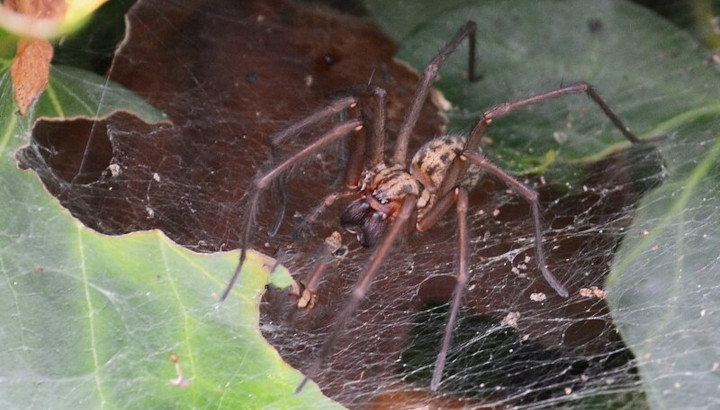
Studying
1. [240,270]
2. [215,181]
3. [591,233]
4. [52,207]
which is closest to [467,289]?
[591,233]

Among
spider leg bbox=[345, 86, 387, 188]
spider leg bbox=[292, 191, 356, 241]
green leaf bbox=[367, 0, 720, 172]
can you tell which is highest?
green leaf bbox=[367, 0, 720, 172]

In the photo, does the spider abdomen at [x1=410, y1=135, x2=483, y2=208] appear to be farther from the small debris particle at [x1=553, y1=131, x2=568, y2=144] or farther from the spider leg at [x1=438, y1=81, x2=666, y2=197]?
the small debris particle at [x1=553, y1=131, x2=568, y2=144]

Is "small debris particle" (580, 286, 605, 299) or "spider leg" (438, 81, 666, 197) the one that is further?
"spider leg" (438, 81, 666, 197)

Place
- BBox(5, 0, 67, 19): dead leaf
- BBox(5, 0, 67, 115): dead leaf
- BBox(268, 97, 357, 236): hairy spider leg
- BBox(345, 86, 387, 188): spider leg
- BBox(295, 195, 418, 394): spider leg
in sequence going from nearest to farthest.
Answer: BBox(295, 195, 418, 394): spider leg < BBox(5, 0, 67, 19): dead leaf < BBox(5, 0, 67, 115): dead leaf < BBox(268, 97, 357, 236): hairy spider leg < BBox(345, 86, 387, 188): spider leg

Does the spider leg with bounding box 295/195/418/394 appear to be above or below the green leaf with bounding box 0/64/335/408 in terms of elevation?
above

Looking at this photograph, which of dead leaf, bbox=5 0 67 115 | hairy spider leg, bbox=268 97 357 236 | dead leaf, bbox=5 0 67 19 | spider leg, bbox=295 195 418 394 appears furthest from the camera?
hairy spider leg, bbox=268 97 357 236

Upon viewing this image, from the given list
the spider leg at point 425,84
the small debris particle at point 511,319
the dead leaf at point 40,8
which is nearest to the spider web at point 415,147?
the small debris particle at point 511,319

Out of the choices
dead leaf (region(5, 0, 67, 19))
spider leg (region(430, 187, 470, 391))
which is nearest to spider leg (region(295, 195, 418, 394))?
spider leg (region(430, 187, 470, 391))

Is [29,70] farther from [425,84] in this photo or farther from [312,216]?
[425,84]

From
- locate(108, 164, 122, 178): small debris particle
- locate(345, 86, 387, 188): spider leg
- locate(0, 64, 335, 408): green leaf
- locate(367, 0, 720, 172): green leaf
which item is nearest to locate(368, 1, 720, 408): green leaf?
locate(367, 0, 720, 172): green leaf
